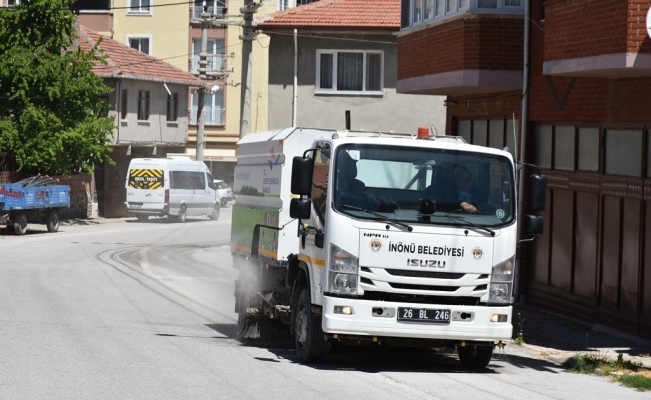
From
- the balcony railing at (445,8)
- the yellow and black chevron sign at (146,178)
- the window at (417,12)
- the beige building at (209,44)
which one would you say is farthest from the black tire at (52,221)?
the beige building at (209,44)

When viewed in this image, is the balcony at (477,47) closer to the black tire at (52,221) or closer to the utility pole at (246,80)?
the utility pole at (246,80)

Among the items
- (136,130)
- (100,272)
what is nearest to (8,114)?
(136,130)

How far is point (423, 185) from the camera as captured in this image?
12258 millimetres

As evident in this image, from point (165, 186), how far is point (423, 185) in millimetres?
37504

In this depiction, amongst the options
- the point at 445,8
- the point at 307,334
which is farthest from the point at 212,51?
the point at 307,334

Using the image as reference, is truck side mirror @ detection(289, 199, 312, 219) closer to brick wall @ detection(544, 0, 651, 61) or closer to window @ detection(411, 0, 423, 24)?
brick wall @ detection(544, 0, 651, 61)

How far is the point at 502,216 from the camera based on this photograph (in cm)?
1237

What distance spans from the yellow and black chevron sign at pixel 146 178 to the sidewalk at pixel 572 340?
32.1 m

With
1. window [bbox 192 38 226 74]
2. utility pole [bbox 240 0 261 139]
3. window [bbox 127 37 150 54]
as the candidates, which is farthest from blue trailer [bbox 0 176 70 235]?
window [bbox 192 38 226 74]

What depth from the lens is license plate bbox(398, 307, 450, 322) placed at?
1184 cm

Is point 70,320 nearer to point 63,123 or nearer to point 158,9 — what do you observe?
point 63,123

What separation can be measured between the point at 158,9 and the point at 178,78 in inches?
480

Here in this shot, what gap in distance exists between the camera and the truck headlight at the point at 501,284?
477 inches

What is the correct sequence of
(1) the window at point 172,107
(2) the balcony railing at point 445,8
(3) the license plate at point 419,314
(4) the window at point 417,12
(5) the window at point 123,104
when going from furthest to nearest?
(1) the window at point 172,107 < (5) the window at point 123,104 < (4) the window at point 417,12 < (2) the balcony railing at point 445,8 < (3) the license plate at point 419,314
